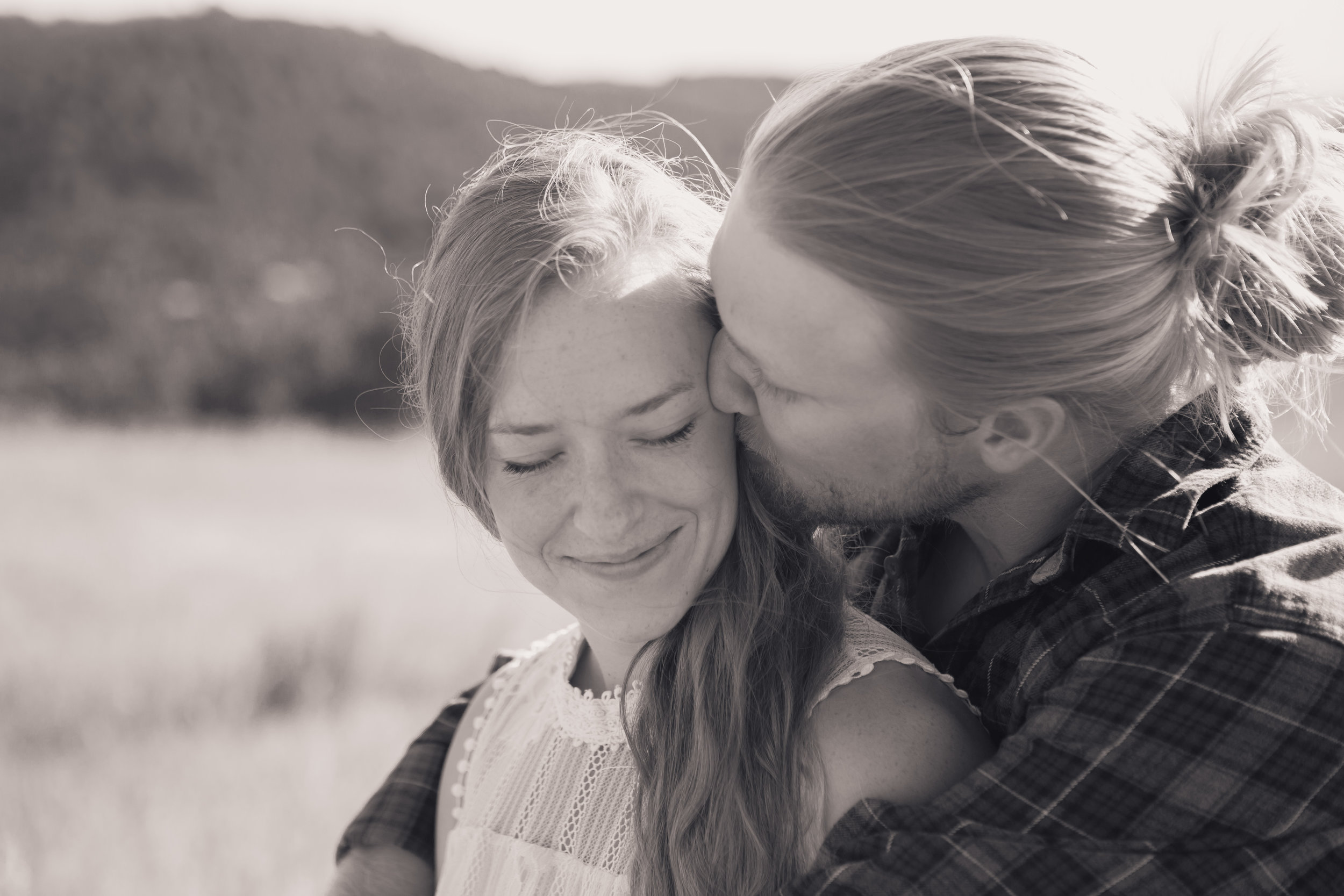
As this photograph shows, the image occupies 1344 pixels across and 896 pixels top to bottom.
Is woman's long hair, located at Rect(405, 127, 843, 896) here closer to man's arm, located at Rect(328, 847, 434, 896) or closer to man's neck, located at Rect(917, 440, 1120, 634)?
man's neck, located at Rect(917, 440, 1120, 634)

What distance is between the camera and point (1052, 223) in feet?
4.99

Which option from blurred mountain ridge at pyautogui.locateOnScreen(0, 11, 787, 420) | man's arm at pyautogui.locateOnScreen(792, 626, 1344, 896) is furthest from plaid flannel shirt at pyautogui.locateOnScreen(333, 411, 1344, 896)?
blurred mountain ridge at pyautogui.locateOnScreen(0, 11, 787, 420)

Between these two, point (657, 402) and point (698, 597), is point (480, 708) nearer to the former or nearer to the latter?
point (698, 597)

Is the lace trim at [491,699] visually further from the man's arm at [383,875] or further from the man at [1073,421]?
the man at [1073,421]

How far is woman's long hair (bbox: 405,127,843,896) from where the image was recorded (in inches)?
60.8

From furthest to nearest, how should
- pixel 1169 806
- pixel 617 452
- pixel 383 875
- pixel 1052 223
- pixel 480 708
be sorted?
pixel 480 708 < pixel 383 875 < pixel 617 452 < pixel 1052 223 < pixel 1169 806

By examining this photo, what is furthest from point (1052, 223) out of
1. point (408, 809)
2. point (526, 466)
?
point (408, 809)

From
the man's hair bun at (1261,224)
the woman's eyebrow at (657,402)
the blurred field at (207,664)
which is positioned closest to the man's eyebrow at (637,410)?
the woman's eyebrow at (657,402)

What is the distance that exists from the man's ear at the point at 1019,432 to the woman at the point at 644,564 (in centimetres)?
32

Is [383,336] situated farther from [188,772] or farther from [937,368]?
[937,368]

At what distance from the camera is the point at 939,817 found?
4.64 feet

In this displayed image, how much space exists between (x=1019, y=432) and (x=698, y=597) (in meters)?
0.56

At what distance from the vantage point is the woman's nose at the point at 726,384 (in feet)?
5.49

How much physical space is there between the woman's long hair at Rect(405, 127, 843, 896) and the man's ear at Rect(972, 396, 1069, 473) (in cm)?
32
